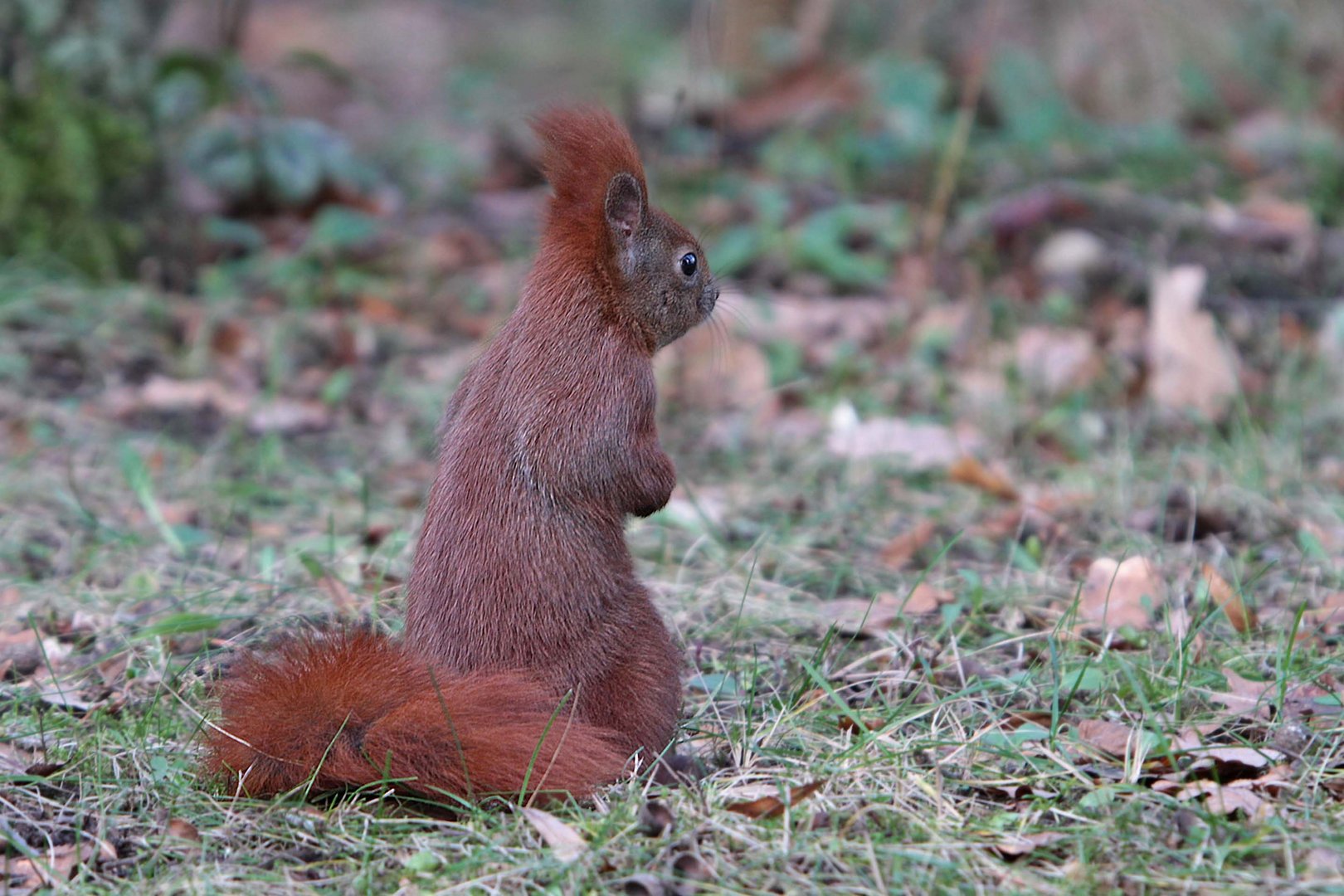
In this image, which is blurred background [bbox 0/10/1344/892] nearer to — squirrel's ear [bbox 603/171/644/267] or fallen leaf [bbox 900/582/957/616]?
fallen leaf [bbox 900/582/957/616]

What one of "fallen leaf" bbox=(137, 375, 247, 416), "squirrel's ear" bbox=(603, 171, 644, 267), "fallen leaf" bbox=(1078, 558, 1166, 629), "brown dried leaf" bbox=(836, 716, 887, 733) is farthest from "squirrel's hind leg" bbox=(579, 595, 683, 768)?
"fallen leaf" bbox=(137, 375, 247, 416)

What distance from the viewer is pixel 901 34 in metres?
8.92

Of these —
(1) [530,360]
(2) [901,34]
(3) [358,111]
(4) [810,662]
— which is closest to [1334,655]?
(4) [810,662]

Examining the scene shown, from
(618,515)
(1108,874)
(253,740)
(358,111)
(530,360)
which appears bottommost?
(1108,874)

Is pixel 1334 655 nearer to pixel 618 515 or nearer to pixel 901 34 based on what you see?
pixel 618 515

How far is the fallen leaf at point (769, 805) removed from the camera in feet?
7.56

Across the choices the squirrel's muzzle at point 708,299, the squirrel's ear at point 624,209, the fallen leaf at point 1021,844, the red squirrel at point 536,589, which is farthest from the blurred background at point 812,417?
the squirrel's ear at point 624,209

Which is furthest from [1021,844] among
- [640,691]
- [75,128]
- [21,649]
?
[75,128]

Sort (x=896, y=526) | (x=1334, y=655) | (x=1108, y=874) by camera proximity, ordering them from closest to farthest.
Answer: (x=1108, y=874) < (x=1334, y=655) < (x=896, y=526)

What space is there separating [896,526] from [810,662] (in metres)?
1.37

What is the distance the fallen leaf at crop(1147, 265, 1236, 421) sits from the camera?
5125mm

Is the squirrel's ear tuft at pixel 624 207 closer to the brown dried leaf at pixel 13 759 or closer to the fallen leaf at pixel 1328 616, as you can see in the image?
the brown dried leaf at pixel 13 759

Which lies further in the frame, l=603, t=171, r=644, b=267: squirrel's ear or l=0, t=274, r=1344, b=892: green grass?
l=603, t=171, r=644, b=267: squirrel's ear

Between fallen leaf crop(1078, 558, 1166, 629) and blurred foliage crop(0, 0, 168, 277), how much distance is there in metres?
4.16
